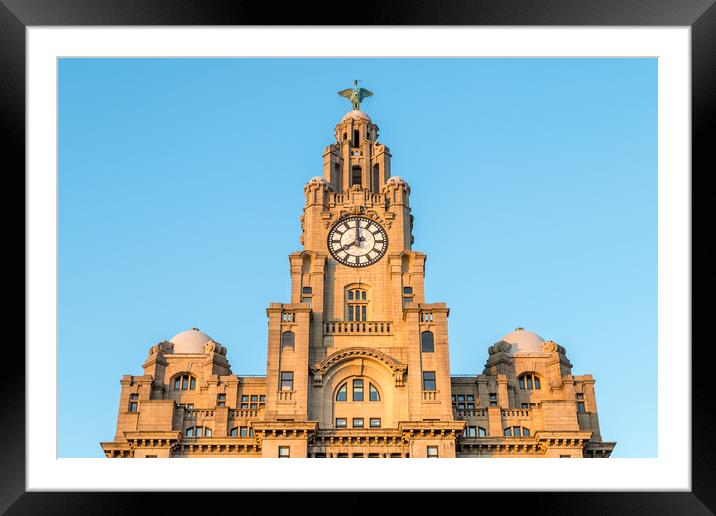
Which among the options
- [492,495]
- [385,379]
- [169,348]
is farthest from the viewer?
[169,348]

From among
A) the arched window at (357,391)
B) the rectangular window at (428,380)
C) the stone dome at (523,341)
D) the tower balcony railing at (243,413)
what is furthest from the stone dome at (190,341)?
the stone dome at (523,341)

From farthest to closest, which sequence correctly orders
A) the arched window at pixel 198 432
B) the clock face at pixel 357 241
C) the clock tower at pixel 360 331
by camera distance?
the clock face at pixel 357 241 < the arched window at pixel 198 432 < the clock tower at pixel 360 331

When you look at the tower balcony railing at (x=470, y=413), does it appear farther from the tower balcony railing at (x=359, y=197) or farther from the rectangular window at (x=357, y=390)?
the tower balcony railing at (x=359, y=197)

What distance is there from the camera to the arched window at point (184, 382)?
5981 centimetres

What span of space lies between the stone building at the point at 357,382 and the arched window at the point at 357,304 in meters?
0.07

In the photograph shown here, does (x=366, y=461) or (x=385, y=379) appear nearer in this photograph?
(x=366, y=461)

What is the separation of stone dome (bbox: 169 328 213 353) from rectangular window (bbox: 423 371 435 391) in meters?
15.8

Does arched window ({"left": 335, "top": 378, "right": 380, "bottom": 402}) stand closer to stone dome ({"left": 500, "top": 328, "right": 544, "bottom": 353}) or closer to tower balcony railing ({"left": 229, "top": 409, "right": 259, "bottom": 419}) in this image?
tower balcony railing ({"left": 229, "top": 409, "right": 259, "bottom": 419})

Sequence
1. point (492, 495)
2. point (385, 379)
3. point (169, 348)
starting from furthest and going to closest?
point (169, 348) → point (385, 379) → point (492, 495)
